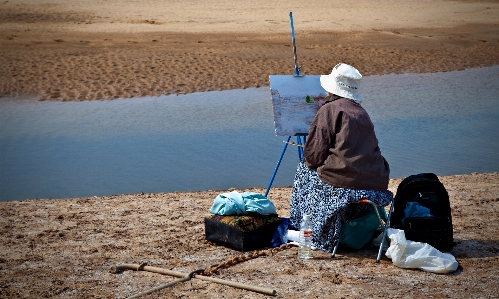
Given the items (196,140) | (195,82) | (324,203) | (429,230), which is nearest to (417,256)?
(429,230)

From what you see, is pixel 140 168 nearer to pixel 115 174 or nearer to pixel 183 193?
pixel 115 174

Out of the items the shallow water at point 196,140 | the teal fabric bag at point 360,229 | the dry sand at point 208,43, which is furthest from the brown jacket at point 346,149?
the dry sand at point 208,43

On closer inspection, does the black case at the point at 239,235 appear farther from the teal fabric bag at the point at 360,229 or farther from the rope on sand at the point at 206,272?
the teal fabric bag at the point at 360,229

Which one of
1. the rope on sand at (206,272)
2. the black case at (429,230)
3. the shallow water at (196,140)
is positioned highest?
the black case at (429,230)

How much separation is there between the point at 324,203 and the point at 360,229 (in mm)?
378

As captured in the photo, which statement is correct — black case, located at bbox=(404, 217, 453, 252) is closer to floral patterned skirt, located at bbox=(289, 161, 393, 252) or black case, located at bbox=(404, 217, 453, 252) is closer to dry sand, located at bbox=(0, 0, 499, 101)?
floral patterned skirt, located at bbox=(289, 161, 393, 252)

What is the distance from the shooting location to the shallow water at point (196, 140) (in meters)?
9.09

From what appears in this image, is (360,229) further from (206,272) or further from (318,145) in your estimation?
(206,272)

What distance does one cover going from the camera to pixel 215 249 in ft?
19.6

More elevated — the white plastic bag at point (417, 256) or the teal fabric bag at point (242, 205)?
the teal fabric bag at point (242, 205)

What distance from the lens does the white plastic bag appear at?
535 cm

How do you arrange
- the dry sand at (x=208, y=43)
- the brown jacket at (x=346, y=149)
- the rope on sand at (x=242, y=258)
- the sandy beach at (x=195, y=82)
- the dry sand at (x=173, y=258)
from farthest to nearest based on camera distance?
1. the dry sand at (x=208, y=43)
2. the brown jacket at (x=346, y=149)
3. the rope on sand at (x=242, y=258)
4. the sandy beach at (x=195, y=82)
5. the dry sand at (x=173, y=258)

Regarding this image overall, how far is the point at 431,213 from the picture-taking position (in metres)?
5.89

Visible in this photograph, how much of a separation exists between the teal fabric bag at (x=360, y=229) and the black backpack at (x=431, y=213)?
192mm
